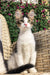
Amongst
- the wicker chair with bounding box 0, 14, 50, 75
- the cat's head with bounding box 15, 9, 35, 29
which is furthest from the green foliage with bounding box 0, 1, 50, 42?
the cat's head with bounding box 15, 9, 35, 29

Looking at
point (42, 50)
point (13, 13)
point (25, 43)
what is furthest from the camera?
point (13, 13)

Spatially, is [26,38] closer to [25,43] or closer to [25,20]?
[25,43]

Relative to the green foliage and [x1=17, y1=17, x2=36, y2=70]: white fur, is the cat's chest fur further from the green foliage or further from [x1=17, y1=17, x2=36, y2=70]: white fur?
the green foliage

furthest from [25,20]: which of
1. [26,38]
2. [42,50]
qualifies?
[42,50]

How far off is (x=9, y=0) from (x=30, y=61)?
1736 millimetres

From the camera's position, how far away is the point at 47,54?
1310mm

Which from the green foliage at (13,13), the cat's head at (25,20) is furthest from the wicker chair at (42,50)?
the green foliage at (13,13)

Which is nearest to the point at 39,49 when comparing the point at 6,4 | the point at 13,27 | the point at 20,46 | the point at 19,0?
the point at 20,46

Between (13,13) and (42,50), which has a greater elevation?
(13,13)

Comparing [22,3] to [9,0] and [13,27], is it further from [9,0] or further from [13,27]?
[13,27]

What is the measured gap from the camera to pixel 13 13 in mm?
2703

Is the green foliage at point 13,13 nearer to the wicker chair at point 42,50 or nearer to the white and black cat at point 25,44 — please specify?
the wicker chair at point 42,50

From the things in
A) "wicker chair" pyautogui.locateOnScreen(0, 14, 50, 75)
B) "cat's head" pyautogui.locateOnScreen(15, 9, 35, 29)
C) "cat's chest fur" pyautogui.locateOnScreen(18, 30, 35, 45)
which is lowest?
"wicker chair" pyautogui.locateOnScreen(0, 14, 50, 75)

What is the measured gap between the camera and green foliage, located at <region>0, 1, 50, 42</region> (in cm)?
264
